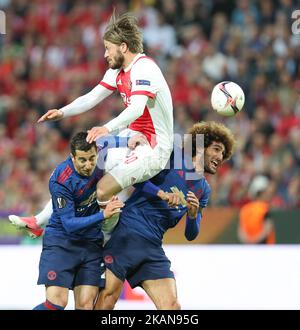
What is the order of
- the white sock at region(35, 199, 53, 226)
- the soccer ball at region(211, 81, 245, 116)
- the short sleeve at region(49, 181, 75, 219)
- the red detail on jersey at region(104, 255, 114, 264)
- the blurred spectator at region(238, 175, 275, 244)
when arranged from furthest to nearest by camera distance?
1. the blurred spectator at region(238, 175, 275, 244)
2. the soccer ball at region(211, 81, 245, 116)
3. the white sock at region(35, 199, 53, 226)
4. the red detail on jersey at region(104, 255, 114, 264)
5. the short sleeve at region(49, 181, 75, 219)

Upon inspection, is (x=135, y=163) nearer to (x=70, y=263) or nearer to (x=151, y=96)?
(x=151, y=96)

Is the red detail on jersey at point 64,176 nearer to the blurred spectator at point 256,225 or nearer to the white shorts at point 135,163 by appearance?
the white shorts at point 135,163

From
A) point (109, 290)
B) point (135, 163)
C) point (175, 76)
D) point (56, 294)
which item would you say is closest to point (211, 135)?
point (135, 163)

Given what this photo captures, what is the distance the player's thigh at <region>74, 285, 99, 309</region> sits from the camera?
342 inches

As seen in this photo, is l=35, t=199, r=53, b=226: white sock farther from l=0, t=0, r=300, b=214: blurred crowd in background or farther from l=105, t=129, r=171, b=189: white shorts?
l=0, t=0, r=300, b=214: blurred crowd in background

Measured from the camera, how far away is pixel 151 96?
8703mm

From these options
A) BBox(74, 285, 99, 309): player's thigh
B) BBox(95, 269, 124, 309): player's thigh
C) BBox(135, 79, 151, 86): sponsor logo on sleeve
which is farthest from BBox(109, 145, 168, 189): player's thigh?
BBox(74, 285, 99, 309): player's thigh

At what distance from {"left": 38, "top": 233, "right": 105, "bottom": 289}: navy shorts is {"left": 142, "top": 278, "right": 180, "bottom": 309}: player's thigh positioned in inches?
17.1

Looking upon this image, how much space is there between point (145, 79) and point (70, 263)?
1735 mm

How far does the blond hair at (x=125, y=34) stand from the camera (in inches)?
348

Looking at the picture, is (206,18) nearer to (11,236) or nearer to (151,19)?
(151,19)

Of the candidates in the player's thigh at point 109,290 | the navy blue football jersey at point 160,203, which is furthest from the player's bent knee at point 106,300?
the navy blue football jersey at point 160,203

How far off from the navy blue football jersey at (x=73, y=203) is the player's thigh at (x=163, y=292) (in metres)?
0.63

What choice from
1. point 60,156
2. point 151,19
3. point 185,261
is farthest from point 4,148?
point 185,261
